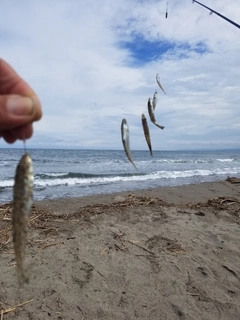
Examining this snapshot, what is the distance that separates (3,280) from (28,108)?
331 centimetres

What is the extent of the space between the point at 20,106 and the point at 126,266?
12.0 ft

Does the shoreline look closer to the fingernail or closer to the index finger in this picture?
the index finger

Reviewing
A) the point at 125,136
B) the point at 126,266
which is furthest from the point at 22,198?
the point at 126,266

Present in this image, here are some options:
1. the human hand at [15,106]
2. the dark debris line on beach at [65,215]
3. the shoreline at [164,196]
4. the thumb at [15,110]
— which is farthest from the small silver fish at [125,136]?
the shoreline at [164,196]

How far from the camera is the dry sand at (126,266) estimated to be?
3.59 metres

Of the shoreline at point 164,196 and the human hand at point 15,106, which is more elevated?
the human hand at point 15,106

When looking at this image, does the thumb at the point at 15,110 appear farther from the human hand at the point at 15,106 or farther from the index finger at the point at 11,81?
the index finger at the point at 11,81

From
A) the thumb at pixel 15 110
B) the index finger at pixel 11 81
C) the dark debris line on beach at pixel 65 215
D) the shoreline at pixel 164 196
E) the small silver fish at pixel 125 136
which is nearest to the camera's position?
the thumb at pixel 15 110

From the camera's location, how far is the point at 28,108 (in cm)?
163

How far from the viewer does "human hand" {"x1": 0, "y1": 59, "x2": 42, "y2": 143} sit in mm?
1597

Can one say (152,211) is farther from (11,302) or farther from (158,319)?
(11,302)

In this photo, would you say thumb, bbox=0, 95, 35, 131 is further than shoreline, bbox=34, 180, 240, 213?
No

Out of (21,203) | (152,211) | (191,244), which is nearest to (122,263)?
(191,244)

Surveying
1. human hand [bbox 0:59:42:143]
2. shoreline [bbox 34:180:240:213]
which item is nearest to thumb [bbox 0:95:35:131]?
human hand [bbox 0:59:42:143]
